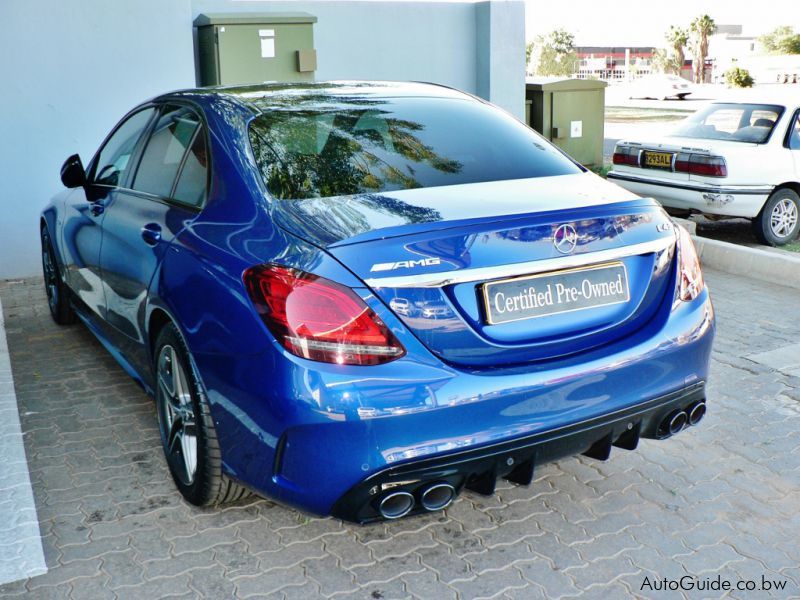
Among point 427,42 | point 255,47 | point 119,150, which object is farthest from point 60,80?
point 427,42

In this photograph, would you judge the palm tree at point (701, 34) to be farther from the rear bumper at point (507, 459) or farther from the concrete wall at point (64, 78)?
the rear bumper at point (507, 459)

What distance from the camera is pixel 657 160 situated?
31.5 ft

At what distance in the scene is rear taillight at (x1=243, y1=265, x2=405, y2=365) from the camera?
2.85 m

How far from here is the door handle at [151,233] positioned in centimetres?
386

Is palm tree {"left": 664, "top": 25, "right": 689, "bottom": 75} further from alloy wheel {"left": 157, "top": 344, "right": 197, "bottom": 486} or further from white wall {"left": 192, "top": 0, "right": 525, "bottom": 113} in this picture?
alloy wheel {"left": 157, "top": 344, "right": 197, "bottom": 486}

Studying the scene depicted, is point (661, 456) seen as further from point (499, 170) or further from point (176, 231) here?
point (176, 231)

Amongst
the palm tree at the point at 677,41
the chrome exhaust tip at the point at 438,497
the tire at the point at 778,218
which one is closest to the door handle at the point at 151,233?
the chrome exhaust tip at the point at 438,497

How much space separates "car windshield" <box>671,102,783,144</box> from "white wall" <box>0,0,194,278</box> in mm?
5180

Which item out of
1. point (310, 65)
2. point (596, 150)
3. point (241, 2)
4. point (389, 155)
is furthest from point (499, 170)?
point (596, 150)

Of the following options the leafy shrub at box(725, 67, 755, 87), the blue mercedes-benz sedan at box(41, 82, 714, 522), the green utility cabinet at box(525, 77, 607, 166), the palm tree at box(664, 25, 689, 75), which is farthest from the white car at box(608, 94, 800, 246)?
the palm tree at box(664, 25, 689, 75)

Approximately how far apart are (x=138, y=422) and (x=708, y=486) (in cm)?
264

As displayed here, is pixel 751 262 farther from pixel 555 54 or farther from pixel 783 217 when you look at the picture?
pixel 555 54

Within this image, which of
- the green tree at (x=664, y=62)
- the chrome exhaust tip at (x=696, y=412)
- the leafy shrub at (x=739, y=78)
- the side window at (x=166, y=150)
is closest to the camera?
the chrome exhaust tip at (x=696, y=412)

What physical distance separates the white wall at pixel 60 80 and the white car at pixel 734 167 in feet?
15.0
